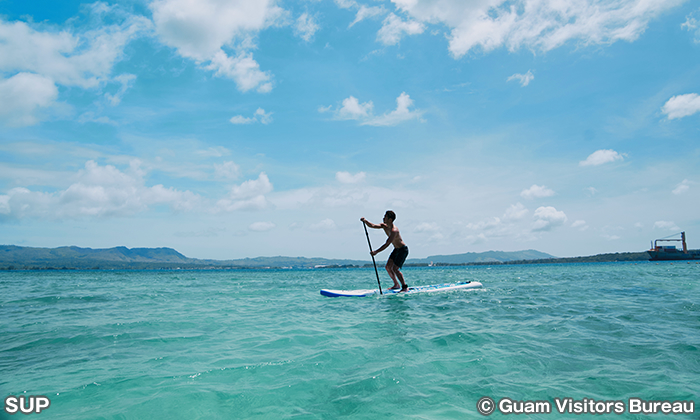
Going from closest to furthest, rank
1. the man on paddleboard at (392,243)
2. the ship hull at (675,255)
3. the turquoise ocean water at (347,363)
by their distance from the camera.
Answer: the turquoise ocean water at (347,363), the man on paddleboard at (392,243), the ship hull at (675,255)

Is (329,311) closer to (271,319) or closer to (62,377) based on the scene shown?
(271,319)

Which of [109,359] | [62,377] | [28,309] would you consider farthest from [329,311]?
[28,309]

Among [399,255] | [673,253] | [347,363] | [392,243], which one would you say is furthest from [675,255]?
[347,363]

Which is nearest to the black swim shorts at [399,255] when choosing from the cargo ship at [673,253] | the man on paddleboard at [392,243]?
the man on paddleboard at [392,243]

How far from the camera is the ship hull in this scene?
97.9 m

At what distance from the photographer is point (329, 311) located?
1088 centimetres

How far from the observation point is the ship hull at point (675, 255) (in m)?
97.9

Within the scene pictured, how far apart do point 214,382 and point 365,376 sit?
1.98 meters

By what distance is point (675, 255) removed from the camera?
3959 inches

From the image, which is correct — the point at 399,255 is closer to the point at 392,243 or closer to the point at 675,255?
the point at 392,243

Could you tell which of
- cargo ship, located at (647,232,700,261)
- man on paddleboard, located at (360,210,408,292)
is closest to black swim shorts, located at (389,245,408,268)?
man on paddleboard, located at (360,210,408,292)

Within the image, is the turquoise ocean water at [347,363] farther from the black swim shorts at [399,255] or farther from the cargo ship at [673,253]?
the cargo ship at [673,253]

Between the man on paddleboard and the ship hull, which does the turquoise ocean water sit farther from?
the ship hull

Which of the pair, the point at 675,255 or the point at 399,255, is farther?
the point at 675,255
